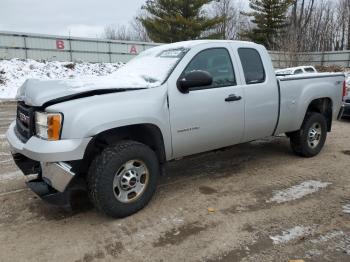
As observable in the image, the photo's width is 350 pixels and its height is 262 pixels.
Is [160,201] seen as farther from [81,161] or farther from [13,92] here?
[13,92]

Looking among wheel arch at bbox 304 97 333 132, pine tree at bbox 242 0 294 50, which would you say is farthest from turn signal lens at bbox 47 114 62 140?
pine tree at bbox 242 0 294 50

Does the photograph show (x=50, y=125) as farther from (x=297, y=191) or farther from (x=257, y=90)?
(x=297, y=191)

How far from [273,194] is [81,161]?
7.96 ft

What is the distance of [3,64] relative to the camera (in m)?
22.0

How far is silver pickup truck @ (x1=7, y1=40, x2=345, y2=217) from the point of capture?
12.0 ft

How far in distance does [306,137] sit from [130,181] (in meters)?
3.48

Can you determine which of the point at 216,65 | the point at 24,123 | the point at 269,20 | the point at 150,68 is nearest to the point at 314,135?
the point at 216,65

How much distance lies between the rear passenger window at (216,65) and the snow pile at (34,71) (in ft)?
49.0

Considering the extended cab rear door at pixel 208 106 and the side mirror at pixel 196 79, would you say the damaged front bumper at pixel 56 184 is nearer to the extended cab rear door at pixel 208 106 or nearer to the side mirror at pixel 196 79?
the extended cab rear door at pixel 208 106

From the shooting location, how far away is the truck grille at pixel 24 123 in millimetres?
3854

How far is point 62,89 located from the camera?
12.4 feet

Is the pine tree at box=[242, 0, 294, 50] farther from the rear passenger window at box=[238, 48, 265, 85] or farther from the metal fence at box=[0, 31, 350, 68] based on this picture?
the rear passenger window at box=[238, 48, 265, 85]

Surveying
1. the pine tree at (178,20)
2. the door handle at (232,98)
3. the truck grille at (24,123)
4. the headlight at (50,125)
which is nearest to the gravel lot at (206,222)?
the truck grille at (24,123)

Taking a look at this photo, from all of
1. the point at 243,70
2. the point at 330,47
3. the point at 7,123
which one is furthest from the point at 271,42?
the point at 243,70
